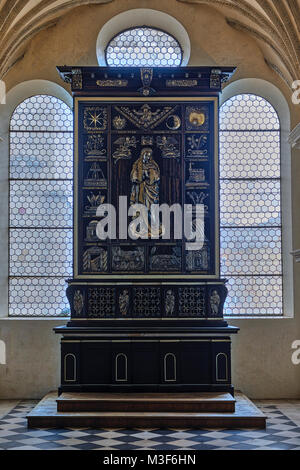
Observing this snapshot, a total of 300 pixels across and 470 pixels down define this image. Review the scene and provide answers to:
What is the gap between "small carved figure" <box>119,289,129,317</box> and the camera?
13.1 metres

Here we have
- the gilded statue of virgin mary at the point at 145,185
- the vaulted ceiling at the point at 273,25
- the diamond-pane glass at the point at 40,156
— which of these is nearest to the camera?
the vaulted ceiling at the point at 273,25

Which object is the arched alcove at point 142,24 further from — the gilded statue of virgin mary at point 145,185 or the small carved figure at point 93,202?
the small carved figure at point 93,202

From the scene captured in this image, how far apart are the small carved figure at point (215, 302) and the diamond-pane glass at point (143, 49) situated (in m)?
5.08

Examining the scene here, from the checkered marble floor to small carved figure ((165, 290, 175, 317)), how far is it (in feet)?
7.94

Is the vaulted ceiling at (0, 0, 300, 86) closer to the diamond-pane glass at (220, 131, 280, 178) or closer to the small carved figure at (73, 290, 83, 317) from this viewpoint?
the diamond-pane glass at (220, 131, 280, 178)

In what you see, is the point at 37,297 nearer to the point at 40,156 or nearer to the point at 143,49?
the point at 40,156

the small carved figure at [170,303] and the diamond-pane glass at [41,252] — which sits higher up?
the diamond-pane glass at [41,252]

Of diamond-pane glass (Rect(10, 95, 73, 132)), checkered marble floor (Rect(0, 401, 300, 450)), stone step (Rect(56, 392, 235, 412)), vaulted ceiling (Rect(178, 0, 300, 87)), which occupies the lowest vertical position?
checkered marble floor (Rect(0, 401, 300, 450))

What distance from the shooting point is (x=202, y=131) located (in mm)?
13477

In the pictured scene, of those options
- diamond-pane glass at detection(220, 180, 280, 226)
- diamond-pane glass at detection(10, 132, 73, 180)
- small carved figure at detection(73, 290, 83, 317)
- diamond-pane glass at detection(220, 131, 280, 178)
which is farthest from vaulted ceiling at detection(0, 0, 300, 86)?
small carved figure at detection(73, 290, 83, 317)

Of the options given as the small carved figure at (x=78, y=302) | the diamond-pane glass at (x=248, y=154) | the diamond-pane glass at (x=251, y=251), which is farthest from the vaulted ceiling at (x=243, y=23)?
the small carved figure at (x=78, y=302)

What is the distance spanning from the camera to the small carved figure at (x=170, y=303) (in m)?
13.1

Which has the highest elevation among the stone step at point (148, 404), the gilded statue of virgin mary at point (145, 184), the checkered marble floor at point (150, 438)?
the gilded statue of virgin mary at point (145, 184)

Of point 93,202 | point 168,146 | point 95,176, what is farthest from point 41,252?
point 168,146
